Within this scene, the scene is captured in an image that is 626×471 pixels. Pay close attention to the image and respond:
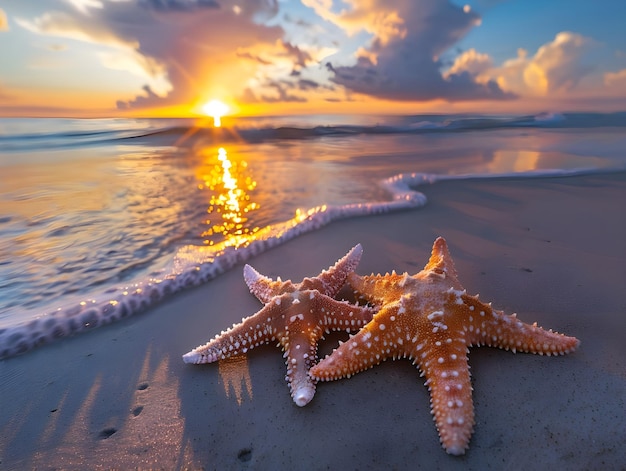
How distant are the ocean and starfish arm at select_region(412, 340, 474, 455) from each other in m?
2.81

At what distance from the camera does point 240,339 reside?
9.27 feet

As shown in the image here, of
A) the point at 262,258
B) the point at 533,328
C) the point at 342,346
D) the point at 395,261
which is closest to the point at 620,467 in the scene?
the point at 533,328

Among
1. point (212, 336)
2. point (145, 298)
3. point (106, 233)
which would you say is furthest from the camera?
point (106, 233)

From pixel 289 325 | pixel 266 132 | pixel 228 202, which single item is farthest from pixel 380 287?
pixel 266 132

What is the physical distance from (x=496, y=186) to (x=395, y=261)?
15.2 ft

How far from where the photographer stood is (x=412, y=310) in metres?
2.58

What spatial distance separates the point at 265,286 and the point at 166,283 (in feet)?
4.44

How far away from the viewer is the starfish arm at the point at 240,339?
111 inches

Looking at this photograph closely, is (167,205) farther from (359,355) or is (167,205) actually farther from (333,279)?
(359,355)

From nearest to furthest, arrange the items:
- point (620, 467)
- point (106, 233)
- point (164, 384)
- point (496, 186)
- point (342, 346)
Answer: point (620, 467)
point (342, 346)
point (164, 384)
point (106, 233)
point (496, 186)

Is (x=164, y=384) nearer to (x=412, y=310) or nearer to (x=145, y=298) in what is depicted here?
(x=145, y=298)

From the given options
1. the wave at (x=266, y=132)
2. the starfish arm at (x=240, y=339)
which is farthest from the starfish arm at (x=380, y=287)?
the wave at (x=266, y=132)

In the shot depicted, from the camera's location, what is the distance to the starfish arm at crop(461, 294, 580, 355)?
2596 millimetres

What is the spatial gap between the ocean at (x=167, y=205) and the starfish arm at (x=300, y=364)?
1.95 meters
